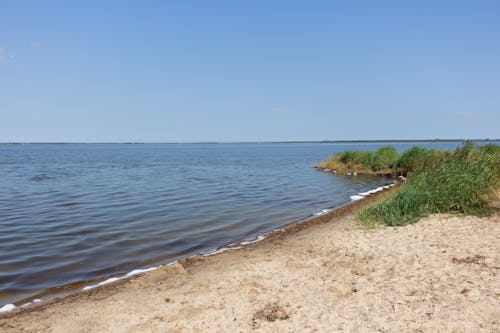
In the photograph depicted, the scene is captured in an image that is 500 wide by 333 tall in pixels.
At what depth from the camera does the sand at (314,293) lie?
17.2 ft

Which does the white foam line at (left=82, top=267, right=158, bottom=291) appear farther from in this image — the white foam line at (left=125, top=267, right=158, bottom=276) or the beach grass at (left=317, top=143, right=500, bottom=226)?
the beach grass at (left=317, top=143, right=500, bottom=226)

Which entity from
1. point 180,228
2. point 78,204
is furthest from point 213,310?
point 78,204

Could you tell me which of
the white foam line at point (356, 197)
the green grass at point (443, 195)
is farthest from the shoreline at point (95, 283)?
the white foam line at point (356, 197)

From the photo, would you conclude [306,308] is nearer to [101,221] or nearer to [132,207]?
[101,221]

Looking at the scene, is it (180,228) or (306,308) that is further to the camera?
(180,228)

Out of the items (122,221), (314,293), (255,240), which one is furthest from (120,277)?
(122,221)

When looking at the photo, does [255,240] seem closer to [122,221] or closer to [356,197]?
[122,221]

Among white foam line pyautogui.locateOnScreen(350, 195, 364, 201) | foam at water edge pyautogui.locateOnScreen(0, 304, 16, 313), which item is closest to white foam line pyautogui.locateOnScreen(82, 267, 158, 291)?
foam at water edge pyautogui.locateOnScreen(0, 304, 16, 313)

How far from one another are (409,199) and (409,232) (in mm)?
1870

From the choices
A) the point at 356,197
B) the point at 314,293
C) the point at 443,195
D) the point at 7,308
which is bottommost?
the point at 356,197

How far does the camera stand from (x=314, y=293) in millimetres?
6266

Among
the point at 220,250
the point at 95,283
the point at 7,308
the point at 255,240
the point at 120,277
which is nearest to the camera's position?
the point at 7,308

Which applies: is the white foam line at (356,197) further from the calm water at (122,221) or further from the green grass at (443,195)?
the green grass at (443,195)

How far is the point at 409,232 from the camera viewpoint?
9.73m
